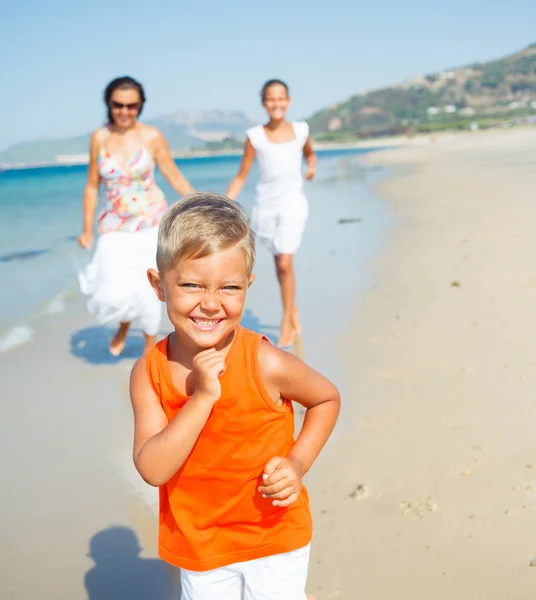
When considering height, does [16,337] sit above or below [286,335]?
below

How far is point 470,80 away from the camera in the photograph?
548 ft

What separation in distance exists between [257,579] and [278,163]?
412 cm

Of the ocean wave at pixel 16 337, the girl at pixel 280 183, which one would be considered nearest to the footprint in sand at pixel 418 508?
the girl at pixel 280 183

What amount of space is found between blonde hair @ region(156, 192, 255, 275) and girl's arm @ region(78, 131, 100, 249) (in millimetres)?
3504

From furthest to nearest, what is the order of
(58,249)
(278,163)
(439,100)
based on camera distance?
(439,100) < (58,249) < (278,163)

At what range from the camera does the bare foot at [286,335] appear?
5330mm

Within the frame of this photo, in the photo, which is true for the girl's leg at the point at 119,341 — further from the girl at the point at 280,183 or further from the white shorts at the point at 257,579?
the white shorts at the point at 257,579

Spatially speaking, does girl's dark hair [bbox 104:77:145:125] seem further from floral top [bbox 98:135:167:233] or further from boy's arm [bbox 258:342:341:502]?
boy's arm [bbox 258:342:341:502]

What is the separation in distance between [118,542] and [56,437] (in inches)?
46.2

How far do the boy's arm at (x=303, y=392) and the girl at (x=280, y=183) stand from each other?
139 inches

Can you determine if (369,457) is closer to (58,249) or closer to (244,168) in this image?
(244,168)

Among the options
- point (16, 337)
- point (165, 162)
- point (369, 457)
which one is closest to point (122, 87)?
point (165, 162)

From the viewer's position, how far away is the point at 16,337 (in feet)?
19.9

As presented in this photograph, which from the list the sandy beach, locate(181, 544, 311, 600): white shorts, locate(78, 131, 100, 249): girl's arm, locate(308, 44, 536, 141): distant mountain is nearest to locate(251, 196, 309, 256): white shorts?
the sandy beach
